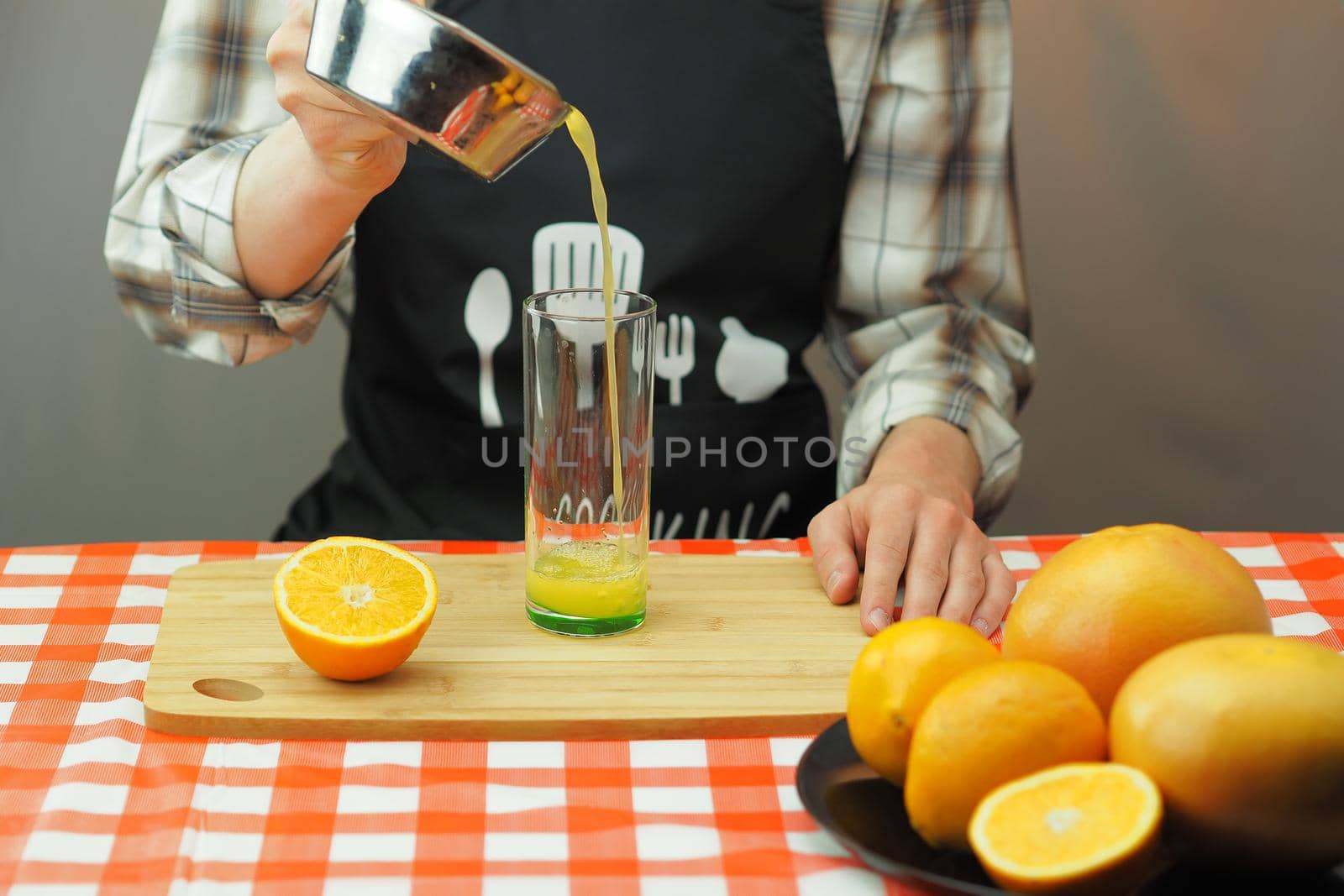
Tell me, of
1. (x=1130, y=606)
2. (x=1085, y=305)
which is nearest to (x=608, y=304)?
(x=1130, y=606)

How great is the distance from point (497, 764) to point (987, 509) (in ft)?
2.10

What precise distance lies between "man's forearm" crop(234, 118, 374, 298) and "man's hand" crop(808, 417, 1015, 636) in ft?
1.34

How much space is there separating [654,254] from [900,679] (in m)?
0.67

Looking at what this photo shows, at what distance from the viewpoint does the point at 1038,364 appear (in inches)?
74.9

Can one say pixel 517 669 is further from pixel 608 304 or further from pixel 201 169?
pixel 201 169

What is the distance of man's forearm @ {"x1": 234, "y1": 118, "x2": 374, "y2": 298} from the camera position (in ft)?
3.34

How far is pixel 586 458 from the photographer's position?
2.69ft

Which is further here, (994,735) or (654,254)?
(654,254)

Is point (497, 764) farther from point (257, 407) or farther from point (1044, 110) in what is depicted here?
point (1044, 110)

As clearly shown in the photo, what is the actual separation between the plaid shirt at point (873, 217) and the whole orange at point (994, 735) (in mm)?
626

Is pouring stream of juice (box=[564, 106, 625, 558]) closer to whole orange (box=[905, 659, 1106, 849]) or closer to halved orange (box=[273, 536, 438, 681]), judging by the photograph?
halved orange (box=[273, 536, 438, 681])

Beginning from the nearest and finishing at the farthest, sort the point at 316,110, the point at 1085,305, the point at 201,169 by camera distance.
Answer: the point at 316,110
the point at 201,169
the point at 1085,305

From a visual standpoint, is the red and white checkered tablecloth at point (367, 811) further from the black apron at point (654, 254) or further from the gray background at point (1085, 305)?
the gray background at point (1085, 305)

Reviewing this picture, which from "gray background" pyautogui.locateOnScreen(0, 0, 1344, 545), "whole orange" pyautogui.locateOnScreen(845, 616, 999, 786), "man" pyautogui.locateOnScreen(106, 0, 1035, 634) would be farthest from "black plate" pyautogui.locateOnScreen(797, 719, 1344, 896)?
"gray background" pyautogui.locateOnScreen(0, 0, 1344, 545)
